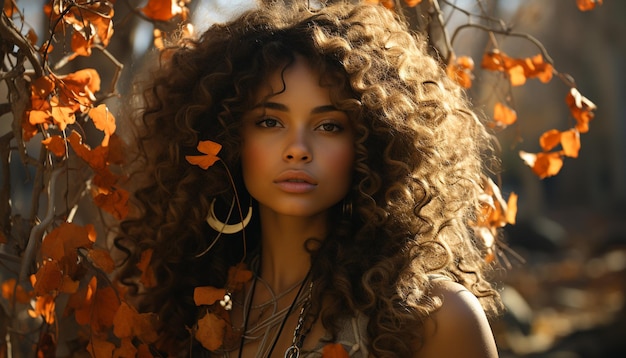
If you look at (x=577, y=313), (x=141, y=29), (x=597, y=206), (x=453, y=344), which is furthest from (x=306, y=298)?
(x=597, y=206)

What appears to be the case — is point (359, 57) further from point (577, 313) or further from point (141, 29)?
point (577, 313)

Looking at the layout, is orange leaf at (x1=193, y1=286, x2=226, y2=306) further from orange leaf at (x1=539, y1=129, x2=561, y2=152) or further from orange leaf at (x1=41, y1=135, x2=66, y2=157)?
orange leaf at (x1=539, y1=129, x2=561, y2=152)

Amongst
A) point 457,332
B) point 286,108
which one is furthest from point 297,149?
point 457,332

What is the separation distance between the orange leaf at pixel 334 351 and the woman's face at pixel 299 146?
35 cm

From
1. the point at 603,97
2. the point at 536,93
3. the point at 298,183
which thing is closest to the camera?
the point at 298,183

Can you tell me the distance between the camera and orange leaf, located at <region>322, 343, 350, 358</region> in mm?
2014

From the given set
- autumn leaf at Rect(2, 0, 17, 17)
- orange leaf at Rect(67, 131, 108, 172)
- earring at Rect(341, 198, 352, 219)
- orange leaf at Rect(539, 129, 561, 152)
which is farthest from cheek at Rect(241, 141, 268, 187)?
orange leaf at Rect(539, 129, 561, 152)

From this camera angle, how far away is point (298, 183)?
7.04ft

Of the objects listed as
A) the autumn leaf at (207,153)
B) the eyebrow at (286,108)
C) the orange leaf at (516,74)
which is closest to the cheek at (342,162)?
the eyebrow at (286,108)

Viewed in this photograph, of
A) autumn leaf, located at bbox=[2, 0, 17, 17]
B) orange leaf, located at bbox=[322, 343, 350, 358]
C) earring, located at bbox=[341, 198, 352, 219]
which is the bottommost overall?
orange leaf, located at bbox=[322, 343, 350, 358]

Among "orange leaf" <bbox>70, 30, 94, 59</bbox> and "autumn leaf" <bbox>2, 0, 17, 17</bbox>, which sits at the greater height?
"autumn leaf" <bbox>2, 0, 17, 17</bbox>

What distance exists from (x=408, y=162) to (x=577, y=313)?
332 inches

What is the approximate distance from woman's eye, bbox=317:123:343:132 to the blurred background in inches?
20.2

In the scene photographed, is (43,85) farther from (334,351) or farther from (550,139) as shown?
(550,139)
